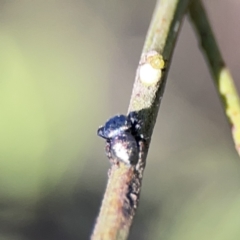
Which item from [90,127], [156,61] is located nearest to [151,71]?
[156,61]

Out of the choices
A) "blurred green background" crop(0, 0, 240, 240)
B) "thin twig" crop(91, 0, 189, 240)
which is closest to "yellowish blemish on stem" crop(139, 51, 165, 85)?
"thin twig" crop(91, 0, 189, 240)

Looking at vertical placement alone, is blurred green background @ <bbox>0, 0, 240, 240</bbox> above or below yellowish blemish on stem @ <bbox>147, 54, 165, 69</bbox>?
above

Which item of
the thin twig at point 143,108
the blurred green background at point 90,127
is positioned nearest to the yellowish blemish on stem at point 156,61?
the thin twig at point 143,108

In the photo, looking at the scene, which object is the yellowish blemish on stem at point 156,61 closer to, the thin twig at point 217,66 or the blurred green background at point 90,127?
the thin twig at point 217,66

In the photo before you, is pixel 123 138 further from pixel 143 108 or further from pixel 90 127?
pixel 90 127

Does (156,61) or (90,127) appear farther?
A: (90,127)

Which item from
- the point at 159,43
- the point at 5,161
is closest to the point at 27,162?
the point at 5,161

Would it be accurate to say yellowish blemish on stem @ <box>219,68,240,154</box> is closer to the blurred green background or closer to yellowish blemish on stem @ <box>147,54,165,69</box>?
yellowish blemish on stem @ <box>147,54,165,69</box>
